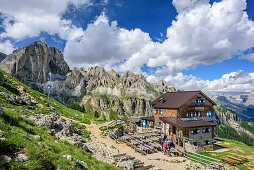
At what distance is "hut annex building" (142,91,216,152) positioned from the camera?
31812mm

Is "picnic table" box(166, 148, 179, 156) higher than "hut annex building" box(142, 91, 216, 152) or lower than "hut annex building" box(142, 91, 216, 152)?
lower

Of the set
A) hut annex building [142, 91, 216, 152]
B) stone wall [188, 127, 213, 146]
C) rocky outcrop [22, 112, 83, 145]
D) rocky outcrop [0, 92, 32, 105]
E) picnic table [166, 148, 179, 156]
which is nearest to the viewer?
rocky outcrop [22, 112, 83, 145]

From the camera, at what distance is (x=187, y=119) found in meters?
38.5

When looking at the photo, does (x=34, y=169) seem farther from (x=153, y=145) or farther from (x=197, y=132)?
(x=197, y=132)

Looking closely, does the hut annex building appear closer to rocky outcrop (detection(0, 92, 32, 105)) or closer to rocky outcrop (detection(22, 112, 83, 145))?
rocky outcrop (detection(22, 112, 83, 145))

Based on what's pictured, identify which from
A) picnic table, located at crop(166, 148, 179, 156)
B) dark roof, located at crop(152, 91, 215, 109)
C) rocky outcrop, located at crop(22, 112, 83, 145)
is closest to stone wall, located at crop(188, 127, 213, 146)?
dark roof, located at crop(152, 91, 215, 109)

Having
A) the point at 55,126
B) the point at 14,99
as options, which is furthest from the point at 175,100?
the point at 14,99

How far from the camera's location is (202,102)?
42188 millimetres

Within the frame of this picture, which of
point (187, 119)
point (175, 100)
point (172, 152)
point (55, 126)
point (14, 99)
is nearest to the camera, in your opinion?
point (55, 126)

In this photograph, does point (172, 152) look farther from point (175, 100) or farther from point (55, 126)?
point (55, 126)

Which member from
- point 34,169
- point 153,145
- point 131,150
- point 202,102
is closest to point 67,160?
point 34,169

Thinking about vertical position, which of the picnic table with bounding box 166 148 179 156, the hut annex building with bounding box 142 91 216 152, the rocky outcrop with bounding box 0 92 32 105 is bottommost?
the picnic table with bounding box 166 148 179 156

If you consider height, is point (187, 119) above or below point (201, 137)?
above

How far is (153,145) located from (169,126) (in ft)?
33.4
